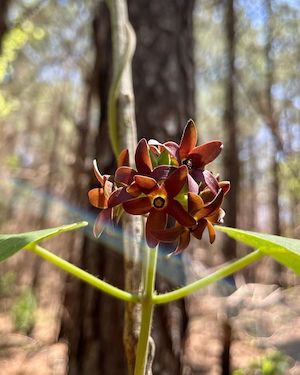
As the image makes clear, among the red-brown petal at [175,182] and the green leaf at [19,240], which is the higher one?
the red-brown petal at [175,182]

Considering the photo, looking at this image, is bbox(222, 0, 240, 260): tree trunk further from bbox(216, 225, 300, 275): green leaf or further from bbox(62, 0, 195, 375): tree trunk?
bbox(216, 225, 300, 275): green leaf

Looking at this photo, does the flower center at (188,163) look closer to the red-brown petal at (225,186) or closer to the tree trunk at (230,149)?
the red-brown petal at (225,186)

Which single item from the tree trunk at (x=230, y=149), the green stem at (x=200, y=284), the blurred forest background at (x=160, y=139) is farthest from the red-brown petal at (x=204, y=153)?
the tree trunk at (x=230, y=149)

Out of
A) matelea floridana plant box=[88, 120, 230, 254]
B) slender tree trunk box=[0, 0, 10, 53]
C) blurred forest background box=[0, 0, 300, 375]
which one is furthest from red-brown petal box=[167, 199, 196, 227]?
slender tree trunk box=[0, 0, 10, 53]

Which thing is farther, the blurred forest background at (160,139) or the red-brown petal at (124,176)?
the blurred forest background at (160,139)

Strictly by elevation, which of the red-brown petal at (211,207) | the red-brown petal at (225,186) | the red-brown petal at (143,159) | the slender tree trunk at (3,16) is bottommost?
the red-brown petal at (211,207)

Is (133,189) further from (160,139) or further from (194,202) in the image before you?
(160,139)

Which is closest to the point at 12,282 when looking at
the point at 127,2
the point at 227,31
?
the point at 227,31
